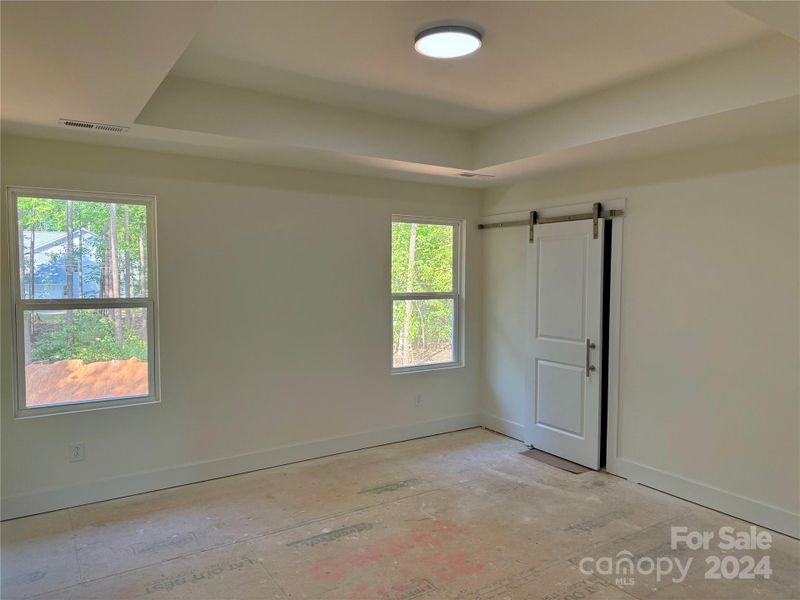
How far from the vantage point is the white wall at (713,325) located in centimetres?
310

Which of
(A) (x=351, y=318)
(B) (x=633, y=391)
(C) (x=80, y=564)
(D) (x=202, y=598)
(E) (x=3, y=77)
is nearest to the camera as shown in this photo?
(E) (x=3, y=77)

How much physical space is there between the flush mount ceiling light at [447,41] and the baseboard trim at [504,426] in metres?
3.48

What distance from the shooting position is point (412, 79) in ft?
10.2

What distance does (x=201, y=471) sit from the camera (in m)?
3.87

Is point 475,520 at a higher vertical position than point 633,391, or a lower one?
lower

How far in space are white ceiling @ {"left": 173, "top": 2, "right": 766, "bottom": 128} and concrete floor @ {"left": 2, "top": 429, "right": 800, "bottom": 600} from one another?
2735 millimetres

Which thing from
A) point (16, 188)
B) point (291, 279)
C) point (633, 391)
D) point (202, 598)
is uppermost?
point (16, 188)

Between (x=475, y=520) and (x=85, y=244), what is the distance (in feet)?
10.5

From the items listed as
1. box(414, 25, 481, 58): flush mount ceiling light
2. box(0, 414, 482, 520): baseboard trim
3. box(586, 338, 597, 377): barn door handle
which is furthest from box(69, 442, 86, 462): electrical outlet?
box(586, 338, 597, 377): barn door handle

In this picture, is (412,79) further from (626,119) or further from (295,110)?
(626,119)

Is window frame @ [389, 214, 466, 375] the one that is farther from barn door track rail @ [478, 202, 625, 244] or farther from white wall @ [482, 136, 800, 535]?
white wall @ [482, 136, 800, 535]

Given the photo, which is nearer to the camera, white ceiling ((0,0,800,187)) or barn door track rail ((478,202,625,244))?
white ceiling ((0,0,800,187))

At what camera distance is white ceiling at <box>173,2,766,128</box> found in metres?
2.27

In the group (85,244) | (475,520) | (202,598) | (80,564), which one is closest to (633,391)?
(475,520)
